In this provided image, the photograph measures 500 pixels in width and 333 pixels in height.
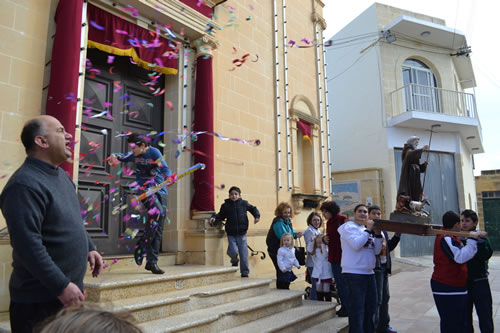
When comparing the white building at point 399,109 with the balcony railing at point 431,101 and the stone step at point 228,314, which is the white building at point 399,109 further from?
the stone step at point 228,314

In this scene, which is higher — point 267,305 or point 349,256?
point 349,256

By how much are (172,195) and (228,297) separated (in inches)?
96.3

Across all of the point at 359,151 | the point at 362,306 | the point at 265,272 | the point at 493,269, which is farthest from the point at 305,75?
Result: the point at 493,269

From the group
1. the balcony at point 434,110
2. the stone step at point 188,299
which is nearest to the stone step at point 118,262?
the stone step at point 188,299

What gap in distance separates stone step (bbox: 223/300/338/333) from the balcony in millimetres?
11395

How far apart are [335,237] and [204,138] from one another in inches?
121

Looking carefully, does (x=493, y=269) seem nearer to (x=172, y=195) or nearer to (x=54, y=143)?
(x=172, y=195)

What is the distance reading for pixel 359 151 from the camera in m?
16.8

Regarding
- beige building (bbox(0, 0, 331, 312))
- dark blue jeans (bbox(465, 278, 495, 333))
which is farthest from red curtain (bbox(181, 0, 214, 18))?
dark blue jeans (bbox(465, 278, 495, 333))

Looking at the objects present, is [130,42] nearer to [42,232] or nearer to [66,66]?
[66,66]

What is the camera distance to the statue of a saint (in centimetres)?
600

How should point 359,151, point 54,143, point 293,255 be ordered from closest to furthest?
1. point 54,143
2. point 293,255
3. point 359,151

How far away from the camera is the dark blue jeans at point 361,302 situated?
4.31 m

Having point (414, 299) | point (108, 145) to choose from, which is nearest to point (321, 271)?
point (414, 299)
